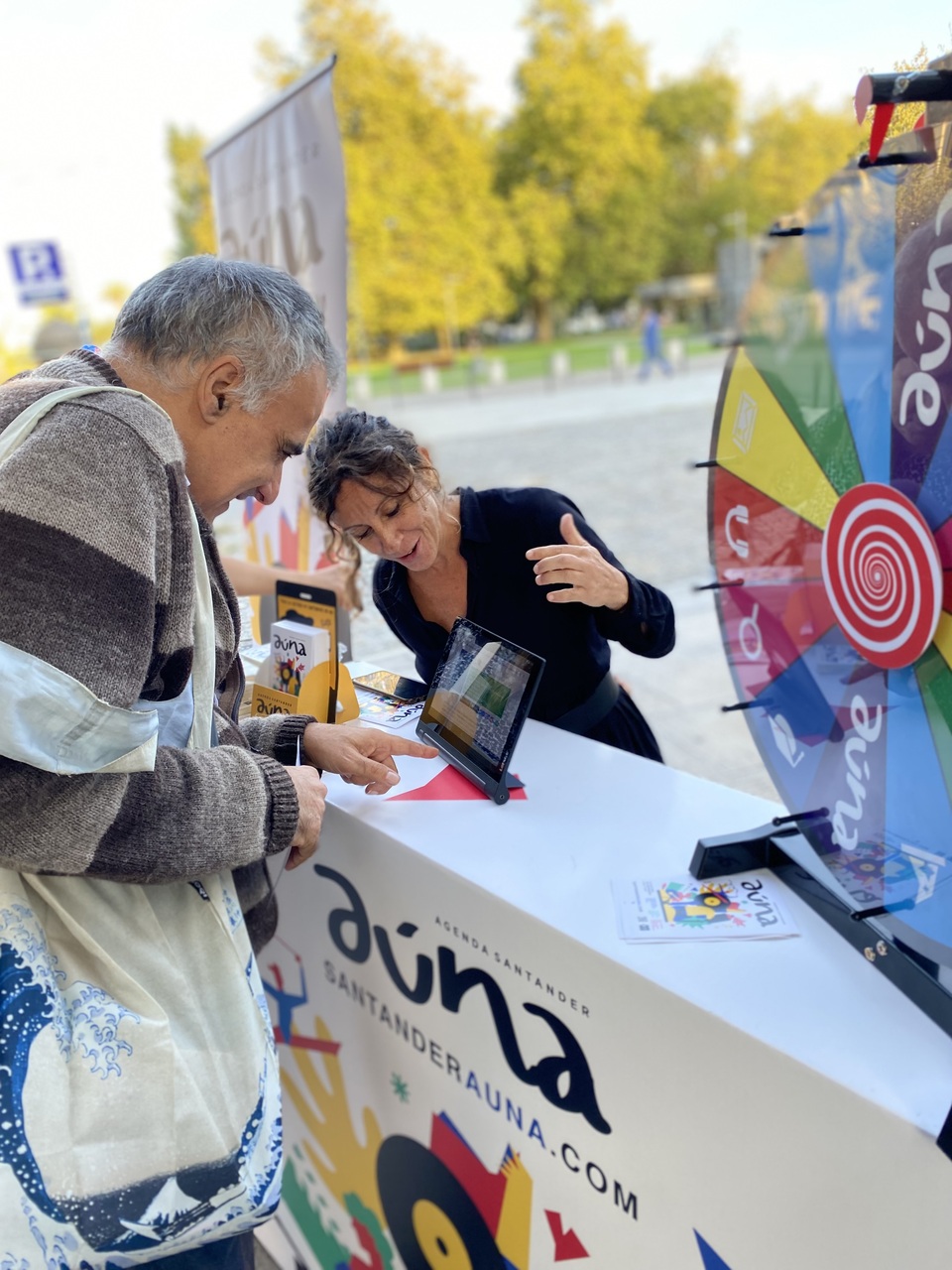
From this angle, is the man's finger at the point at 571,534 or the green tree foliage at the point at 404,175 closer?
the man's finger at the point at 571,534

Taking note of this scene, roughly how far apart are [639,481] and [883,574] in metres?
8.65

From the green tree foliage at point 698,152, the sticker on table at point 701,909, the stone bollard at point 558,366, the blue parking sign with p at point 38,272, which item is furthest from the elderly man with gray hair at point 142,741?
the green tree foliage at point 698,152

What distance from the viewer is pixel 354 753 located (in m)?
1.49

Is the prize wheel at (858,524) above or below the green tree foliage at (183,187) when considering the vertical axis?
below

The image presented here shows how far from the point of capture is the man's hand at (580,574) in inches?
57.1

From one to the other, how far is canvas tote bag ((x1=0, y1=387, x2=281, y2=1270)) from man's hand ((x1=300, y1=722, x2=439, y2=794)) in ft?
1.25

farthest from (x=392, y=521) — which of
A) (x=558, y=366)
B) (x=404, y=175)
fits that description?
(x=404, y=175)

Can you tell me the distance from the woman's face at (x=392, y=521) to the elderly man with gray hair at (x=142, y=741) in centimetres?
48

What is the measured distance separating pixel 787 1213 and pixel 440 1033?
0.58 m

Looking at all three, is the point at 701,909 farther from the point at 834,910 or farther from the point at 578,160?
the point at 578,160

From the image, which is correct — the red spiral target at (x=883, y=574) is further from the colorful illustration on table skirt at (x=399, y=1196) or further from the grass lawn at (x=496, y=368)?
the grass lawn at (x=496, y=368)

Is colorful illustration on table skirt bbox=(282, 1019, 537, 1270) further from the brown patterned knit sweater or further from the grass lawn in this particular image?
the grass lawn

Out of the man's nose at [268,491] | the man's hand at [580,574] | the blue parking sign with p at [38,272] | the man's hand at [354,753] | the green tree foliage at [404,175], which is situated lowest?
the man's hand at [354,753]

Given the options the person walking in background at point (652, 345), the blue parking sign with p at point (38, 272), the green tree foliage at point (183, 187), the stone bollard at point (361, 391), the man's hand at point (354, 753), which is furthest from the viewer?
the green tree foliage at point (183, 187)
